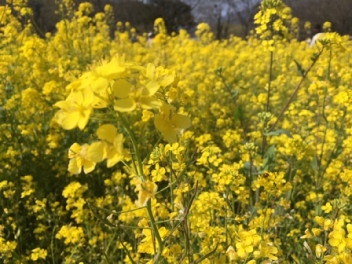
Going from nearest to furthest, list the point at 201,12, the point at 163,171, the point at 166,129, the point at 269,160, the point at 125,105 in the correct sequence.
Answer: the point at 125,105 → the point at 166,129 → the point at 163,171 → the point at 269,160 → the point at 201,12

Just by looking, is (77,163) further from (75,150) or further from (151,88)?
(151,88)

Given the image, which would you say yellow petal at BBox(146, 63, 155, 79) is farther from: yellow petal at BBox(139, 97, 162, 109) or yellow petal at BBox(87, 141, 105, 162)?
yellow petal at BBox(87, 141, 105, 162)

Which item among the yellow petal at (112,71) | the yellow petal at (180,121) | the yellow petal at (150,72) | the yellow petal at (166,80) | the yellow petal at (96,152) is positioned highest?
the yellow petal at (112,71)

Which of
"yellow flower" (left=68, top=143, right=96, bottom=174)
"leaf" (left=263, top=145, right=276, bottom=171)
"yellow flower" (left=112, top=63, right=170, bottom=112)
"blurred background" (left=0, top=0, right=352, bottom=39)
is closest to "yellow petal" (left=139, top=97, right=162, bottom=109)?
"yellow flower" (left=112, top=63, right=170, bottom=112)

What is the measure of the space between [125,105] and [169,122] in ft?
0.57

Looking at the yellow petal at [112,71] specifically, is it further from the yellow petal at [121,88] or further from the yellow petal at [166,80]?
the yellow petal at [166,80]

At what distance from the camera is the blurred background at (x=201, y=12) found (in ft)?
13.3

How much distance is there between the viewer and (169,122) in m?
0.92

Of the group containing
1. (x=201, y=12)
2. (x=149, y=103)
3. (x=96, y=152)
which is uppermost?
(x=201, y=12)

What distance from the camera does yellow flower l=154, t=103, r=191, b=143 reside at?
0.90m

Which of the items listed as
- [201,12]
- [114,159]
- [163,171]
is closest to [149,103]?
[114,159]

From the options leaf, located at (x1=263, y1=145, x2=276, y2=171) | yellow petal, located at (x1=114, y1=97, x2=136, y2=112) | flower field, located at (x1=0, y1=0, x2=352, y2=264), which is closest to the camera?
yellow petal, located at (x1=114, y1=97, x2=136, y2=112)

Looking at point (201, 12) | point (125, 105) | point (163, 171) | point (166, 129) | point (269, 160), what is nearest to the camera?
point (125, 105)

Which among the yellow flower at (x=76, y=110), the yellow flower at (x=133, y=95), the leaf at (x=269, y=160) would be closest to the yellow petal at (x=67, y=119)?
the yellow flower at (x=76, y=110)
